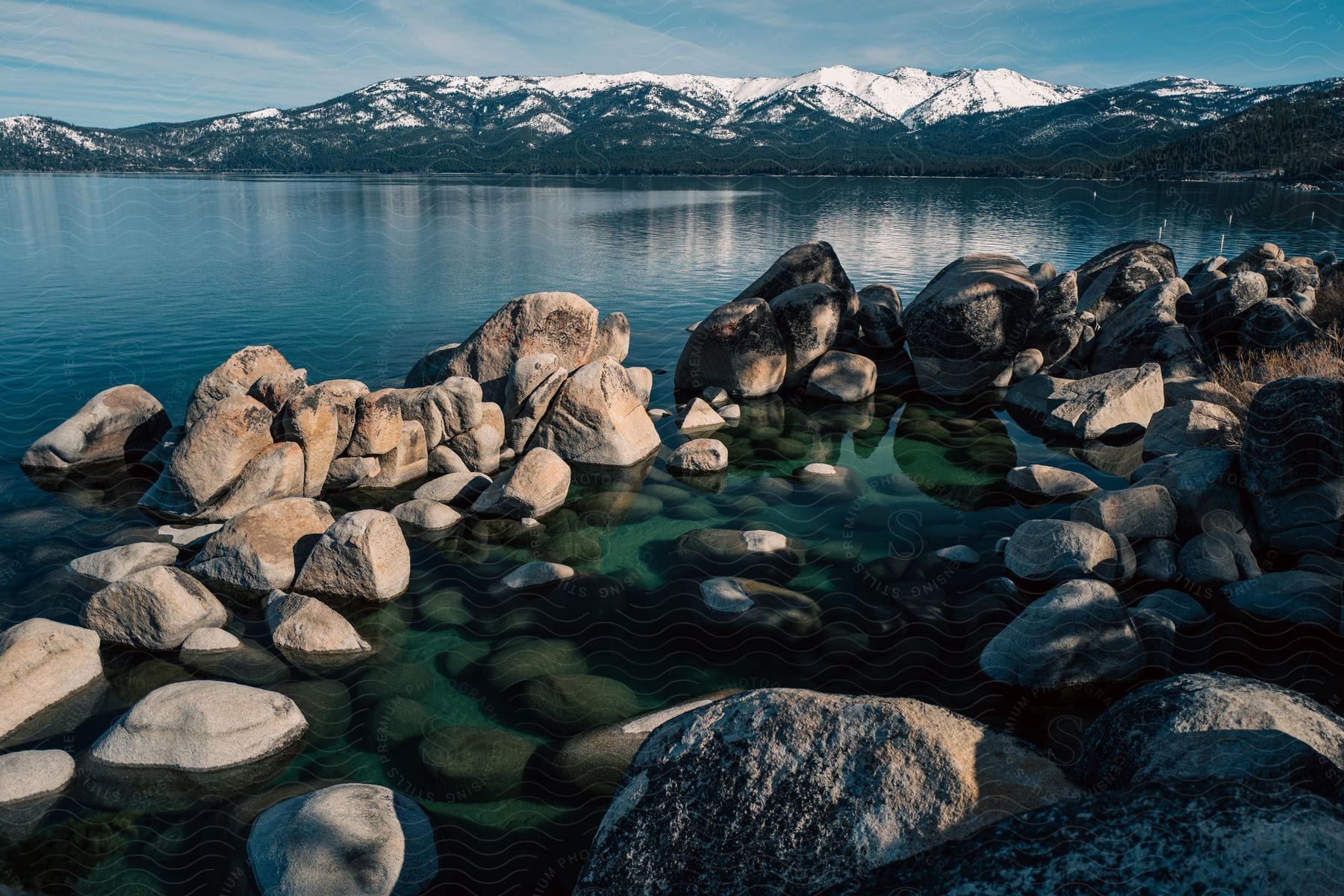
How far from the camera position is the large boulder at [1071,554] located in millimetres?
11039

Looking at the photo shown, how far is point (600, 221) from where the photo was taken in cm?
7156

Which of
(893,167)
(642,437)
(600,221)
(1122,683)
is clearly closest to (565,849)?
(1122,683)

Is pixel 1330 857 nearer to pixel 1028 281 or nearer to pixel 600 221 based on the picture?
pixel 1028 281

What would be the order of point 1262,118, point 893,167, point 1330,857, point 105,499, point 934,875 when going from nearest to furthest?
point 1330,857
point 934,875
point 105,499
point 1262,118
point 893,167

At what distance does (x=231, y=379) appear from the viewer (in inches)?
637

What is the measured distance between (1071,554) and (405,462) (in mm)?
12207

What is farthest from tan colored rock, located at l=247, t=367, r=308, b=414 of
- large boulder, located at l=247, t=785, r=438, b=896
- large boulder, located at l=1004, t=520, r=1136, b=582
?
large boulder, located at l=1004, t=520, r=1136, b=582

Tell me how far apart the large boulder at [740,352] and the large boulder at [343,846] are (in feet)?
51.5

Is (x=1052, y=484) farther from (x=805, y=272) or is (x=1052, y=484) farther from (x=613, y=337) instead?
(x=613, y=337)

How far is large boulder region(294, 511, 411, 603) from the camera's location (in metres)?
11.3

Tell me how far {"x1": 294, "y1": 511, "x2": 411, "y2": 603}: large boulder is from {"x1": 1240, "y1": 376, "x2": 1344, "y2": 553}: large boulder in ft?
42.7

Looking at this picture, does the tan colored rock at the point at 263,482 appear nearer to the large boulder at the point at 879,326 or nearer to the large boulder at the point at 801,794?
the large boulder at the point at 801,794

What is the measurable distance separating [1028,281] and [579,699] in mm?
17370

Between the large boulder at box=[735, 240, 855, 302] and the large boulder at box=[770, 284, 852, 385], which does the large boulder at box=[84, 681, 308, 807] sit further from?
the large boulder at box=[735, 240, 855, 302]
